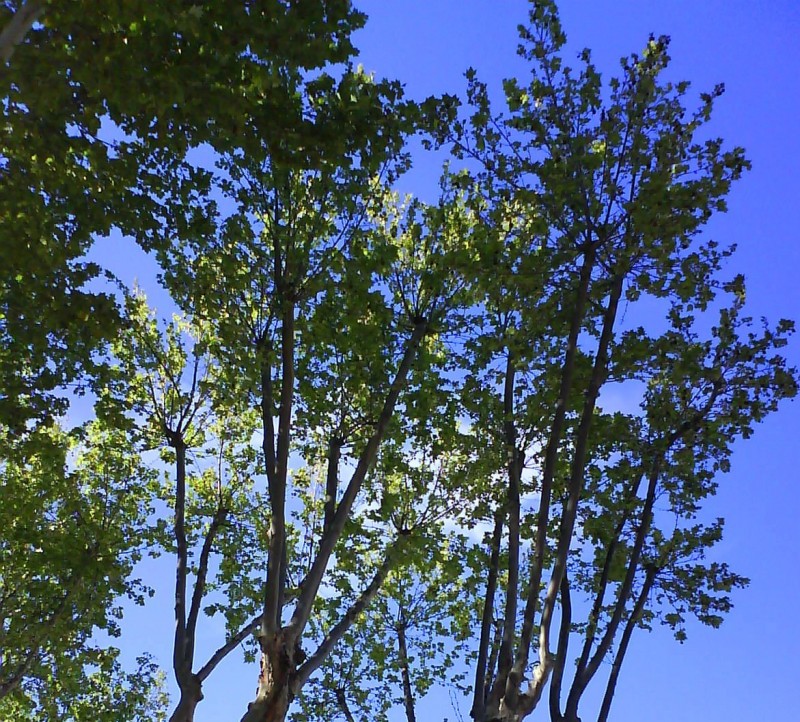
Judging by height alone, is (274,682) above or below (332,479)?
below

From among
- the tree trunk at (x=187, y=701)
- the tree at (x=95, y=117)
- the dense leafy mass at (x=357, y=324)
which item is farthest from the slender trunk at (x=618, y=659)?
the tree at (x=95, y=117)

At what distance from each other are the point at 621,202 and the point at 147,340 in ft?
28.2

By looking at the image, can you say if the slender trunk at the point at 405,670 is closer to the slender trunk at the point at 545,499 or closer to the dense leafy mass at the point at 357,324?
the dense leafy mass at the point at 357,324

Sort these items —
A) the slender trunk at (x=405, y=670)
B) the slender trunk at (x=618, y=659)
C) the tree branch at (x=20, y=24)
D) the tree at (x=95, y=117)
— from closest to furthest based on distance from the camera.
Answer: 1. the tree branch at (x=20, y=24)
2. the tree at (x=95, y=117)
3. the slender trunk at (x=618, y=659)
4. the slender trunk at (x=405, y=670)

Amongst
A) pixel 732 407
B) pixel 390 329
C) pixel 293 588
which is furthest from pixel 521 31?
pixel 293 588

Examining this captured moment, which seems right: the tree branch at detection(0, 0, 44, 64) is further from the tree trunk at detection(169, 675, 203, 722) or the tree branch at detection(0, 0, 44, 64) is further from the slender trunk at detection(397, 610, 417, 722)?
the slender trunk at detection(397, 610, 417, 722)

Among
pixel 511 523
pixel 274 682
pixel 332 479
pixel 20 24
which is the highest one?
pixel 332 479

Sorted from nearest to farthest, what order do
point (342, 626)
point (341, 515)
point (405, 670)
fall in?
point (341, 515), point (342, 626), point (405, 670)

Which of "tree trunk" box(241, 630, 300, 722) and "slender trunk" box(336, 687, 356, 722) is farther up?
"slender trunk" box(336, 687, 356, 722)

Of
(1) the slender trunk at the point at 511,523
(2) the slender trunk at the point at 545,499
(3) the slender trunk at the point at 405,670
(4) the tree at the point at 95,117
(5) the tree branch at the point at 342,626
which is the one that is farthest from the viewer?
(3) the slender trunk at the point at 405,670

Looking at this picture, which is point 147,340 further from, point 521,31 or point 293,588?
point 521,31

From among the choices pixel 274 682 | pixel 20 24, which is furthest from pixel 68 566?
pixel 20 24

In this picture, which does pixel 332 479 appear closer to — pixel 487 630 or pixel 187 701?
pixel 487 630

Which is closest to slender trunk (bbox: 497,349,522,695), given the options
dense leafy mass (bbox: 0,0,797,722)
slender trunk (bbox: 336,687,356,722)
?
dense leafy mass (bbox: 0,0,797,722)
